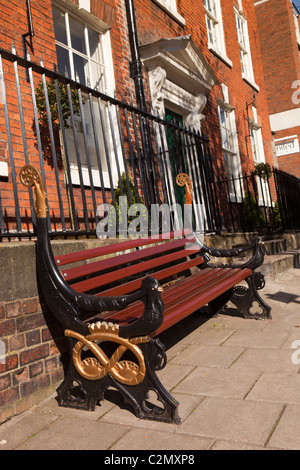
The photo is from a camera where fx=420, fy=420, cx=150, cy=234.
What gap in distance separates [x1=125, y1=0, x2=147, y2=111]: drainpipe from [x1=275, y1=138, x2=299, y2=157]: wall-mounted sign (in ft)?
42.7

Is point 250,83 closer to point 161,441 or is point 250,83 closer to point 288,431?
point 288,431

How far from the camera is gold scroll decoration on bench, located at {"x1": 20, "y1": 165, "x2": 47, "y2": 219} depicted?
2.62 metres

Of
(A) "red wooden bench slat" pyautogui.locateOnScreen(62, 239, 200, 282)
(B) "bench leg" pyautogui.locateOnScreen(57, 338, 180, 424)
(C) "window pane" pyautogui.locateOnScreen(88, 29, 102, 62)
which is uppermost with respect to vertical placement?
(C) "window pane" pyautogui.locateOnScreen(88, 29, 102, 62)

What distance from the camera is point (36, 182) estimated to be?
2.63 m

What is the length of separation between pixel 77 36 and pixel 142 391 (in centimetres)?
591

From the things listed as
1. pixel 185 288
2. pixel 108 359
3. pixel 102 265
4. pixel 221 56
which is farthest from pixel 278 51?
pixel 108 359

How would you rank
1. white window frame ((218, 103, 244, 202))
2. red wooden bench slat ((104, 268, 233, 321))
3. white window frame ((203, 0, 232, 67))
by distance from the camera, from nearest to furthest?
red wooden bench slat ((104, 268, 233, 321)) < white window frame ((203, 0, 232, 67)) < white window frame ((218, 103, 244, 202))

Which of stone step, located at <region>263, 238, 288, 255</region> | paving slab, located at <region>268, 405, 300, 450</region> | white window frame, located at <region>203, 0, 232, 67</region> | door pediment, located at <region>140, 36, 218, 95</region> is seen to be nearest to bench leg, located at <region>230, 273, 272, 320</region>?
paving slab, located at <region>268, 405, 300, 450</region>

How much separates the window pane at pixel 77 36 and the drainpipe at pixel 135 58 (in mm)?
992

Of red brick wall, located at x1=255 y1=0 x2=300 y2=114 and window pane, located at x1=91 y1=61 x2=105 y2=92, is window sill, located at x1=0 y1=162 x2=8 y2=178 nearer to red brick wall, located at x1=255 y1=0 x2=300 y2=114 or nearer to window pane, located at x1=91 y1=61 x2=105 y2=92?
window pane, located at x1=91 y1=61 x2=105 y2=92

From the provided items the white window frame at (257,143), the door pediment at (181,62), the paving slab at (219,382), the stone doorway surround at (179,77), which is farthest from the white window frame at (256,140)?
the paving slab at (219,382)

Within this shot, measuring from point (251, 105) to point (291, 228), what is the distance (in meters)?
5.16

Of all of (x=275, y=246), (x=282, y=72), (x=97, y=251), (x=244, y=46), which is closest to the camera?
(x=97, y=251)

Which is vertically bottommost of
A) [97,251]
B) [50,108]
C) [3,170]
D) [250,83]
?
[97,251]
